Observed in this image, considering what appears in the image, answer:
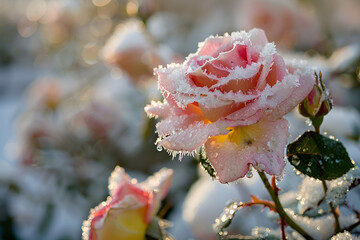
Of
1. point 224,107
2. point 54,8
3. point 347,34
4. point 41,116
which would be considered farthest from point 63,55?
point 224,107

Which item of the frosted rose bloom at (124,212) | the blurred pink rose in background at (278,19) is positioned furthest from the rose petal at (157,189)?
the blurred pink rose in background at (278,19)

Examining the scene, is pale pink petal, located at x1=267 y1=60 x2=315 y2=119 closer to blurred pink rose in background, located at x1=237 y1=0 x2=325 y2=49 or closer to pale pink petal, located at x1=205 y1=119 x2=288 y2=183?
pale pink petal, located at x1=205 y1=119 x2=288 y2=183

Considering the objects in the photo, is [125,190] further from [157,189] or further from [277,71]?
[277,71]

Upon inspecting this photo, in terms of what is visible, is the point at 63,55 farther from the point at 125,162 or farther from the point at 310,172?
the point at 310,172

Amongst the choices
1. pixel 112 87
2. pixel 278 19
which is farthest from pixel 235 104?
pixel 112 87

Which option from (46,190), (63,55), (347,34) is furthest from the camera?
(63,55)

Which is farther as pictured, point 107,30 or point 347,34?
point 107,30

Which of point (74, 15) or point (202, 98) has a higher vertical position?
point (74, 15)
